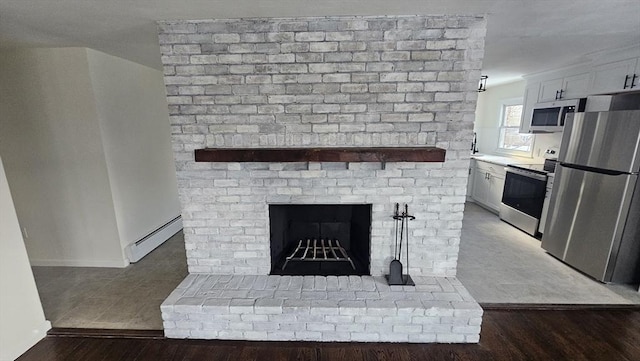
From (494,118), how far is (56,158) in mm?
6765

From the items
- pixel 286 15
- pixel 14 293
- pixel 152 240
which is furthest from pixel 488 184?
pixel 14 293

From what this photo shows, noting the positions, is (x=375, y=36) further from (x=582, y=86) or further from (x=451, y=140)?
(x=582, y=86)

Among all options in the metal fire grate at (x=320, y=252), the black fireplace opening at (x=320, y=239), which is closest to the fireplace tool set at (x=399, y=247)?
the black fireplace opening at (x=320, y=239)

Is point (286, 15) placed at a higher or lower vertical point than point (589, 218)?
higher

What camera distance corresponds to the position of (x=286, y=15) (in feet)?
6.20

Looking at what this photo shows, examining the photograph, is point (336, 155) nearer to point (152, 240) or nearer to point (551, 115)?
point (152, 240)

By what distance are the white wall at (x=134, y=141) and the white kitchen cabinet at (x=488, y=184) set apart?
203 inches

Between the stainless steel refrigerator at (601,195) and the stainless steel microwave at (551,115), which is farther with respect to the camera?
the stainless steel microwave at (551,115)

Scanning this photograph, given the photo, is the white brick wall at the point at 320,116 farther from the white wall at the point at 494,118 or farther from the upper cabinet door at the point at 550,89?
the white wall at the point at 494,118

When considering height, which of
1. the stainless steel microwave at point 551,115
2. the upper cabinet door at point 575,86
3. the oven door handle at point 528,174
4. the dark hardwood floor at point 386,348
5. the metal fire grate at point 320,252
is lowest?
the dark hardwood floor at point 386,348

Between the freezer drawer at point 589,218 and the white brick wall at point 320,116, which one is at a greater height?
the white brick wall at point 320,116

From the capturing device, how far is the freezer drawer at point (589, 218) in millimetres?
2549

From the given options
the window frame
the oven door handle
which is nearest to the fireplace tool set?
the oven door handle

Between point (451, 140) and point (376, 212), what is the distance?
801 millimetres
